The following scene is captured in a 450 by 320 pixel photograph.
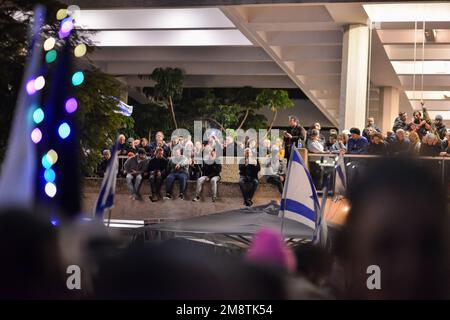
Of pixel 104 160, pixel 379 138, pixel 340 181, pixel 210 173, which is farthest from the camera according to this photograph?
pixel 210 173

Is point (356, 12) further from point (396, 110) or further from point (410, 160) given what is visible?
point (410, 160)

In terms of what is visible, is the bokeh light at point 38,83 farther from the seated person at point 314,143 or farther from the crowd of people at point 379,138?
the seated person at point 314,143

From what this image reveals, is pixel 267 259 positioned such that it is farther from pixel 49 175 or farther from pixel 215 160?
pixel 215 160

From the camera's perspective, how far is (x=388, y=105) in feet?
74.5

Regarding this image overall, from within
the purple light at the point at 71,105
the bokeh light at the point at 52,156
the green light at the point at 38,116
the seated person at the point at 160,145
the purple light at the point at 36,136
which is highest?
the seated person at the point at 160,145

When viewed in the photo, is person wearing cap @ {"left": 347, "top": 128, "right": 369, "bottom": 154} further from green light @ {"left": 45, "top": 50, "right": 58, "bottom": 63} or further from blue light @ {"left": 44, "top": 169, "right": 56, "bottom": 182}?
blue light @ {"left": 44, "top": 169, "right": 56, "bottom": 182}

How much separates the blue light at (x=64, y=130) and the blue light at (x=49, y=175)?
20 cm

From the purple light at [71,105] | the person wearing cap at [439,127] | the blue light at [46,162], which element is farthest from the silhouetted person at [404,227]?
the person wearing cap at [439,127]

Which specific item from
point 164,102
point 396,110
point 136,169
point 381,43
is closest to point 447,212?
Answer: point 136,169

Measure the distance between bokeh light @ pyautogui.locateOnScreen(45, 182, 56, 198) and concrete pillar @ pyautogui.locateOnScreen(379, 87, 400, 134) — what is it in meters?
18.1

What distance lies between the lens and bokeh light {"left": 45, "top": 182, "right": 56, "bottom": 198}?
3.85 m

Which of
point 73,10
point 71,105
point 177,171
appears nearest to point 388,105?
point 177,171

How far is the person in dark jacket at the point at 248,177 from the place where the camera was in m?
12.9

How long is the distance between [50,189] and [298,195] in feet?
7.14
